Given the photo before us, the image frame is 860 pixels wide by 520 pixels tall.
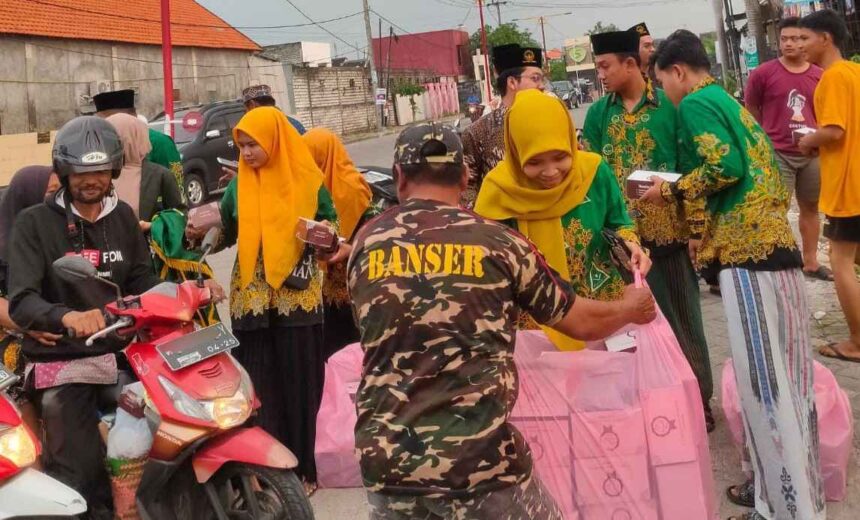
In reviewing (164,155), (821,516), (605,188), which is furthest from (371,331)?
(164,155)

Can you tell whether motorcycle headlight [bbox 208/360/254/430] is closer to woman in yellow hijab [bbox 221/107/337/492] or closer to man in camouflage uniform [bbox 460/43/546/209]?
woman in yellow hijab [bbox 221/107/337/492]

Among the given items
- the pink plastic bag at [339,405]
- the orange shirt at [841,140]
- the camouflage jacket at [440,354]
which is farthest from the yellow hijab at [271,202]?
the orange shirt at [841,140]

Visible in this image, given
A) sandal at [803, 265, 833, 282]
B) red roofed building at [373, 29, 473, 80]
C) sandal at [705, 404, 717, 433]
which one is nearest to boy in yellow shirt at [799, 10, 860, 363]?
sandal at [705, 404, 717, 433]

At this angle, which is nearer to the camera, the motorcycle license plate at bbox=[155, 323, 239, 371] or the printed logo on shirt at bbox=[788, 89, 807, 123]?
the motorcycle license plate at bbox=[155, 323, 239, 371]

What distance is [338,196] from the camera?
14.5 feet

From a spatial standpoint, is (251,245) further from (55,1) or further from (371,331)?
(55,1)

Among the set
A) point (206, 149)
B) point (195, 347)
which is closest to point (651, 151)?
point (195, 347)

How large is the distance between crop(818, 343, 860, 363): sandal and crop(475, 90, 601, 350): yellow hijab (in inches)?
98.6

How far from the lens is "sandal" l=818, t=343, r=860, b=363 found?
470cm

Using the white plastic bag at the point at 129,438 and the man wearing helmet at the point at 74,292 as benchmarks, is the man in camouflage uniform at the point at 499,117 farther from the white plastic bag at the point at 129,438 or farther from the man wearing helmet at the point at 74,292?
the white plastic bag at the point at 129,438

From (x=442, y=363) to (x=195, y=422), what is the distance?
1204 millimetres

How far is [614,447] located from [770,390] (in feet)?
2.33

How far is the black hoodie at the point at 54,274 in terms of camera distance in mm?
3031

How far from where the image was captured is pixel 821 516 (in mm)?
2910
